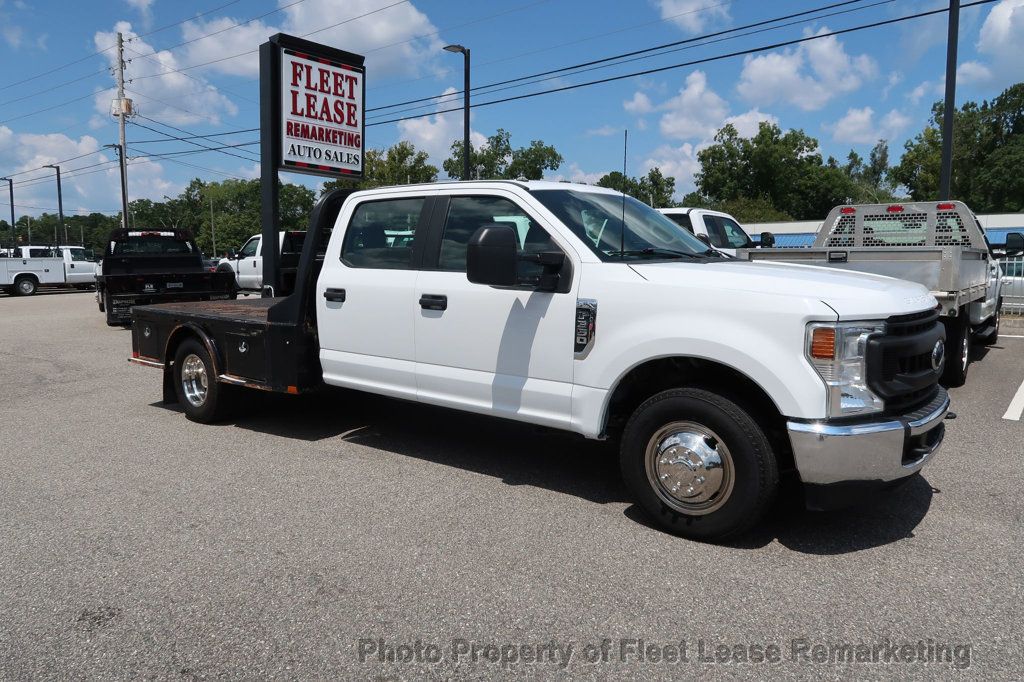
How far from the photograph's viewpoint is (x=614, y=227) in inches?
188

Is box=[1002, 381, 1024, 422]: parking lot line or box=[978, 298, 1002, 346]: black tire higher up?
box=[978, 298, 1002, 346]: black tire

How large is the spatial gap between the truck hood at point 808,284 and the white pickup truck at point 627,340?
0.01 metres

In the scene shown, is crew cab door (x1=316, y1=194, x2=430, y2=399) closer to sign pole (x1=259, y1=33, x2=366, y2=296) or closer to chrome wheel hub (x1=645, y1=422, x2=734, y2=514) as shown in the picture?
chrome wheel hub (x1=645, y1=422, x2=734, y2=514)

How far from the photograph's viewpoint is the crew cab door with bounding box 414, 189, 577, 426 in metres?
4.50

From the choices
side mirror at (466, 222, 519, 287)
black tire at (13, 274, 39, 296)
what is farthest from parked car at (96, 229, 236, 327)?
black tire at (13, 274, 39, 296)

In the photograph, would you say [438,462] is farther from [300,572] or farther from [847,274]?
[847,274]

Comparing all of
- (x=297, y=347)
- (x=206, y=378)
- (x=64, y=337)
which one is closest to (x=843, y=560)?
(x=297, y=347)

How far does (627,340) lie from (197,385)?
4.43m

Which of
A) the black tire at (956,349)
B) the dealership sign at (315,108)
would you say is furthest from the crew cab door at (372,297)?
the black tire at (956,349)

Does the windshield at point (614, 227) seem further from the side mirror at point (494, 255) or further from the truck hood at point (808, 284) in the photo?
the side mirror at point (494, 255)

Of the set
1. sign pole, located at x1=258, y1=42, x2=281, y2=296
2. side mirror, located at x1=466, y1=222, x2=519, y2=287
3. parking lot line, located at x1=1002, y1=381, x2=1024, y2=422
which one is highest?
sign pole, located at x1=258, y1=42, x2=281, y2=296

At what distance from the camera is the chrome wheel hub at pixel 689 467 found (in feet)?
12.8

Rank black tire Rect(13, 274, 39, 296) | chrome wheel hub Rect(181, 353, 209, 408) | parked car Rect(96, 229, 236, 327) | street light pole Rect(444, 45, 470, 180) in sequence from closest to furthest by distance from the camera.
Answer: chrome wheel hub Rect(181, 353, 209, 408) → parked car Rect(96, 229, 236, 327) → street light pole Rect(444, 45, 470, 180) → black tire Rect(13, 274, 39, 296)

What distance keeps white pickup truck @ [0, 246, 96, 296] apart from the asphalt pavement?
86.8 feet
